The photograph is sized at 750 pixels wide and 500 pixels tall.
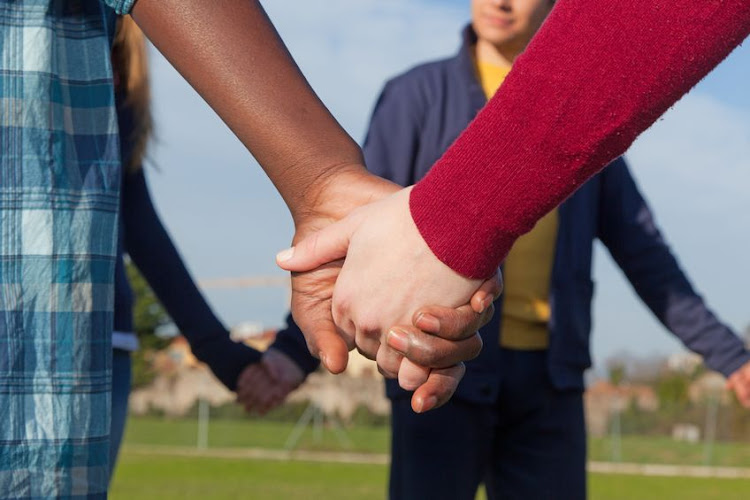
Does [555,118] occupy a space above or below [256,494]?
above

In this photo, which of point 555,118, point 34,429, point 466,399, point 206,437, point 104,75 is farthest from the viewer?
point 206,437

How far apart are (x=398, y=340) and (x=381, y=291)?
2.5 inches

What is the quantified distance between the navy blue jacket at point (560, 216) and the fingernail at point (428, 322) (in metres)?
1.58

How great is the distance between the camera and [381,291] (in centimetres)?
149

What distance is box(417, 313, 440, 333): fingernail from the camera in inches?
57.6

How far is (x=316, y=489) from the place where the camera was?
16.7m

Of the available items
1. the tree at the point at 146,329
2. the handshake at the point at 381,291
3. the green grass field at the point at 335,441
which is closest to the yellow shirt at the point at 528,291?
the handshake at the point at 381,291

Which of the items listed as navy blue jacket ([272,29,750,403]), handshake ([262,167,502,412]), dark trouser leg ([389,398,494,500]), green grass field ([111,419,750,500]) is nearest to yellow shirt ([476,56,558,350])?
navy blue jacket ([272,29,750,403])

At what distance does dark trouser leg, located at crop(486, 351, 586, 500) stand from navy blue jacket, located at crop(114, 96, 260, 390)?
26.4 inches

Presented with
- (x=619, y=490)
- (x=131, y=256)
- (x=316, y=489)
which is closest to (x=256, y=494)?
(x=316, y=489)

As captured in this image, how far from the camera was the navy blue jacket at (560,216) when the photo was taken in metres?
3.11

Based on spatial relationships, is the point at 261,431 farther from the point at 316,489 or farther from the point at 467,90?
the point at 467,90

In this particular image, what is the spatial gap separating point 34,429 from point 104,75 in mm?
471

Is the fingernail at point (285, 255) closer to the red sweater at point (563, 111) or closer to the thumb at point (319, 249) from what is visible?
the thumb at point (319, 249)
